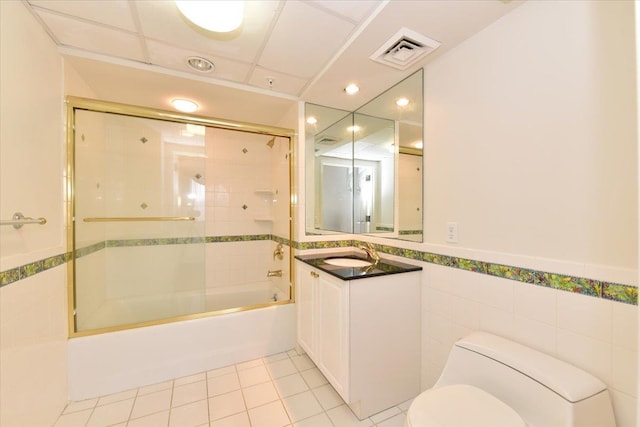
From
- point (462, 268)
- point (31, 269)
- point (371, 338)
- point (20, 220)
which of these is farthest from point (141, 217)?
point (462, 268)

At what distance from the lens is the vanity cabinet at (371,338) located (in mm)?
1454

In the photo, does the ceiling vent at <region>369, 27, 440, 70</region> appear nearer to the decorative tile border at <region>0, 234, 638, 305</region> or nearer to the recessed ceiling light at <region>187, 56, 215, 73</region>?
the recessed ceiling light at <region>187, 56, 215, 73</region>

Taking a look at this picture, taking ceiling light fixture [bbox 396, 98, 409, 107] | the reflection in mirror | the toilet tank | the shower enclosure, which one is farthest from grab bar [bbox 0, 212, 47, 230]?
ceiling light fixture [bbox 396, 98, 409, 107]

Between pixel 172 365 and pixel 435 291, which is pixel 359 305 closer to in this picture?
pixel 435 291

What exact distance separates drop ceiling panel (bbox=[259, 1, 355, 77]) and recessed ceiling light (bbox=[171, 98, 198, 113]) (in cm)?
96

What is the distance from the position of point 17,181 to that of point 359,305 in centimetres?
183

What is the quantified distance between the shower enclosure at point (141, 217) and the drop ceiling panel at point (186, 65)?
1.11ft

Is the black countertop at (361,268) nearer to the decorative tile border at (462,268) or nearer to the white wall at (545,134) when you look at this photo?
the decorative tile border at (462,268)

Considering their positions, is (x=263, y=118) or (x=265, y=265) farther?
(x=265, y=265)

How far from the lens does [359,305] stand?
1.47m

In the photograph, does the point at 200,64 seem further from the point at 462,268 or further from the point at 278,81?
the point at 462,268

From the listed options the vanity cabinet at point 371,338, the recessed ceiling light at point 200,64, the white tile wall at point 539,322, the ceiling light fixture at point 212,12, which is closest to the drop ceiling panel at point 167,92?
the recessed ceiling light at point 200,64

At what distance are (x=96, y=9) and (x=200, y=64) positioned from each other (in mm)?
559

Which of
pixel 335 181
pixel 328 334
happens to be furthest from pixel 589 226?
pixel 335 181
